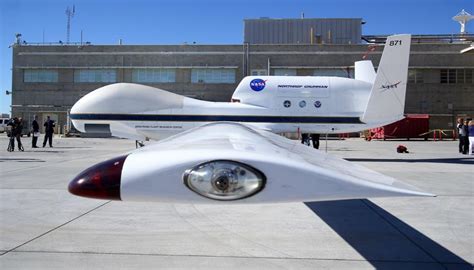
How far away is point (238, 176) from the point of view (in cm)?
235

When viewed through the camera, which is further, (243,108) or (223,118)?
(243,108)

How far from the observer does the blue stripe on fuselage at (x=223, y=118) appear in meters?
14.9

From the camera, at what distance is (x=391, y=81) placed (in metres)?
15.8

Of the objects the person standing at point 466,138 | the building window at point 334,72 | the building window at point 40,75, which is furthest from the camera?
the building window at point 40,75

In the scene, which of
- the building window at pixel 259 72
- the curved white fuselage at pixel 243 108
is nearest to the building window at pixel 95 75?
the building window at pixel 259 72

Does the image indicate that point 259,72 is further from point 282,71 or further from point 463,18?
point 463,18

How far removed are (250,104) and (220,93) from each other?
27.1 m

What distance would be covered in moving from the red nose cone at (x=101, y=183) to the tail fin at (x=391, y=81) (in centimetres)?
1468

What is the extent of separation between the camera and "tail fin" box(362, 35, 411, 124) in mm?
15445

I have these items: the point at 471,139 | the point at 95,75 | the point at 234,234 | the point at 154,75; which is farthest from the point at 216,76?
the point at 234,234

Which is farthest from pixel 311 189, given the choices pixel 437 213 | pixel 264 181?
pixel 437 213

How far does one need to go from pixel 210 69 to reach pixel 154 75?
592 cm

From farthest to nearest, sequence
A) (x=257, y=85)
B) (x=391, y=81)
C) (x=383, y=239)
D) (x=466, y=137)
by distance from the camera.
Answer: (x=466, y=137), (x=257, y=85), (x=391, y=81), (x=383, y=239)

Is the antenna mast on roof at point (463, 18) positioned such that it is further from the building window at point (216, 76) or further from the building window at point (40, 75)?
the building window at point (40, 75)
